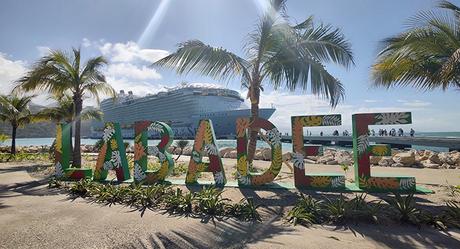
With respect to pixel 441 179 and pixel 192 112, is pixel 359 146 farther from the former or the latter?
pixel 192 112

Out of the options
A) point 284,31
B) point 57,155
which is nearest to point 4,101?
point 57,155

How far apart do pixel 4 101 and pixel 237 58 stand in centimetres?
1899

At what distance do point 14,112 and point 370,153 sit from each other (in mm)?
22714

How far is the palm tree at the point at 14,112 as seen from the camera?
20094 millimetres

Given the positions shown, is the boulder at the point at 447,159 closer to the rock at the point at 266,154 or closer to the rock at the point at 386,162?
the rock at the point at 386,162

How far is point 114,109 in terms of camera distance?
66.3 meters

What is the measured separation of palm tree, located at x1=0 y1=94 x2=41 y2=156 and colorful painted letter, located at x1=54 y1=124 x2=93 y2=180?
12.4 m

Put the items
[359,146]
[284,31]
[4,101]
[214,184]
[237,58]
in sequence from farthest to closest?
[4,101] < [237,58] < [284,31] < [214,184] < [359,146]

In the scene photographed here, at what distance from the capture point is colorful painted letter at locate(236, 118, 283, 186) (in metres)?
7.33

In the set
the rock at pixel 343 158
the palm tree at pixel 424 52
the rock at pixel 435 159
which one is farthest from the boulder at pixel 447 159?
the palm tree at pixel 424 52

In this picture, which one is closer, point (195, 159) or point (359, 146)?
point (359, 146)

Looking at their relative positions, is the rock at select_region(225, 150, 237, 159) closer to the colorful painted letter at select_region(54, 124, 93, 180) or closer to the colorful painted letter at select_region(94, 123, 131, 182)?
the colorful painted letter at select_region(94, 123, 131, 182)

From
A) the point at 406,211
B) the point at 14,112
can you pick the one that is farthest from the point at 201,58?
the point at 14,112

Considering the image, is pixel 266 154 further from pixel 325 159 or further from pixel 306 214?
pixel 306 214
